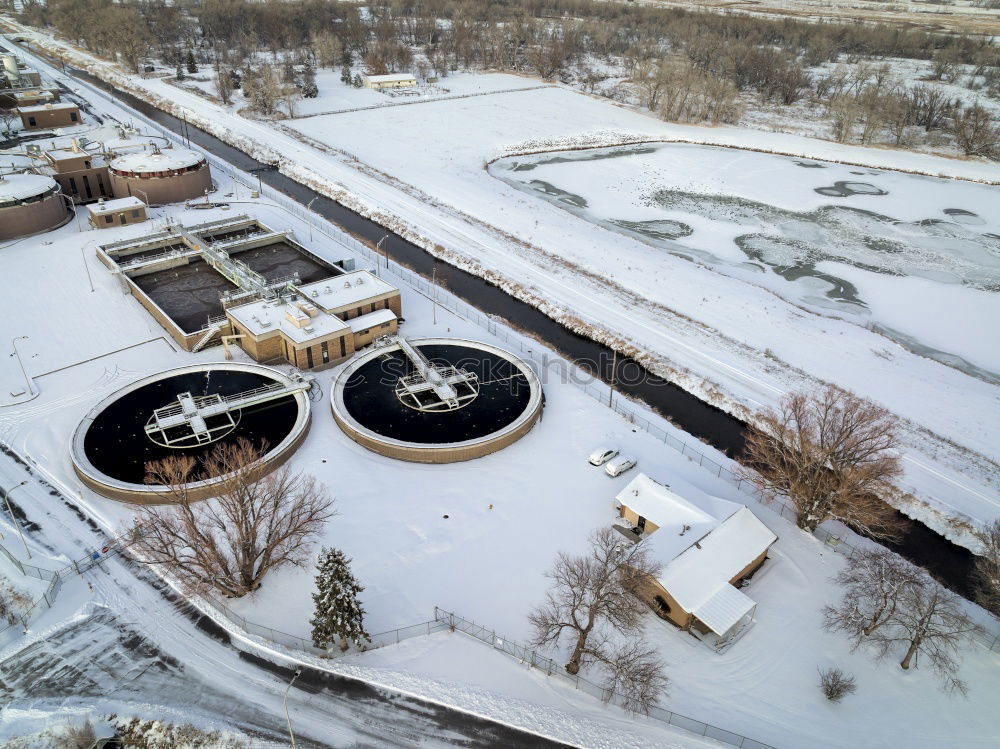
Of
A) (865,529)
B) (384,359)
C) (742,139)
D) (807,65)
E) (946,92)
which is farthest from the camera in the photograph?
(807,65)

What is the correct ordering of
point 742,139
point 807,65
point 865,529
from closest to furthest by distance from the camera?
point 865,529 → point 742,139 → point 807,65

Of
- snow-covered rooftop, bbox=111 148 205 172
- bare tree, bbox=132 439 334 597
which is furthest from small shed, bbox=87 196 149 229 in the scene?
bare tree, bbox=132 439 334 597

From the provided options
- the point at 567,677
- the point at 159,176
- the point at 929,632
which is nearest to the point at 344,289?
the point at 567,677

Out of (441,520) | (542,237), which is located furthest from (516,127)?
(441,520)

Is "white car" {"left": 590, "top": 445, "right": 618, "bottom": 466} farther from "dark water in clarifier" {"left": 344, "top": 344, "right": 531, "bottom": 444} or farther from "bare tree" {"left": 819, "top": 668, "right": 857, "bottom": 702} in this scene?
"bare tree" {"left": 819, "top": 668, "right": 857, "bottom": 702}

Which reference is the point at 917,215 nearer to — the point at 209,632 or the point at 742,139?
the point at 742,139

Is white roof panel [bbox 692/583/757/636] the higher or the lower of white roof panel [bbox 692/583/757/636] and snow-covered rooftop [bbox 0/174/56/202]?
Answer: the lower
